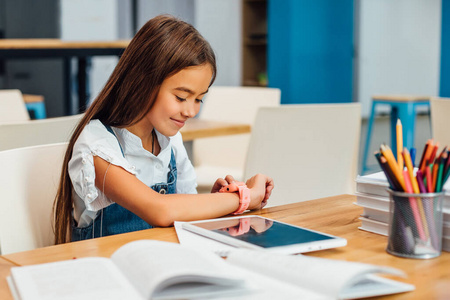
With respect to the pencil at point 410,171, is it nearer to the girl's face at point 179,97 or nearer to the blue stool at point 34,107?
the girl's face at point 179,97

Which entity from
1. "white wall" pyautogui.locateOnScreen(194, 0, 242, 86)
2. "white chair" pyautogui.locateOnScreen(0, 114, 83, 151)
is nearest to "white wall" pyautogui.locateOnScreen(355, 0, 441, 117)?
"white wall" pyautogui.locateOnScreen(194, 0, 242, 86)

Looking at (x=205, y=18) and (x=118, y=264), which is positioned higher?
(x=205, y=18)

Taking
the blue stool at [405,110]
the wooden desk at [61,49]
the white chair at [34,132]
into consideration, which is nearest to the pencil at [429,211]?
the white chair at [34,132]

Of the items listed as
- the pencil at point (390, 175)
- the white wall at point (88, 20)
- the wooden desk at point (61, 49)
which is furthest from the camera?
the white wall at point (88, 20)

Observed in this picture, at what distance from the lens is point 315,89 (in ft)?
22.8

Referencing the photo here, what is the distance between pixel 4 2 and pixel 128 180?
19.0 feet

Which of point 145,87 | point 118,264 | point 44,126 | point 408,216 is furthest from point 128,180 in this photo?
point 44,126

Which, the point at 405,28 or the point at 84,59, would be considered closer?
the point at 84,59

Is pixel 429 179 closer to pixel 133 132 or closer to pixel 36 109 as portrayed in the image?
pixel 133 132

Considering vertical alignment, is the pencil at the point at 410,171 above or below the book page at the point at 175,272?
above

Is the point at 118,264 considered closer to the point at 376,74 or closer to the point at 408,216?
the point at 408,216

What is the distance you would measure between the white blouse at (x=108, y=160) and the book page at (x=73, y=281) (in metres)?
0.45

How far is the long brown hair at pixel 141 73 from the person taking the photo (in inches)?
51.2

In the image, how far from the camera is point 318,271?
69cm
